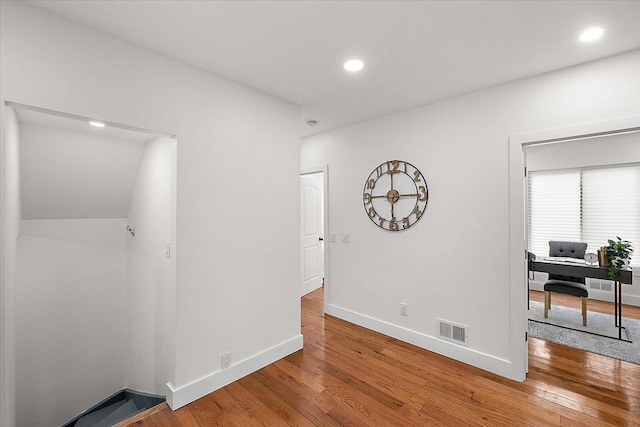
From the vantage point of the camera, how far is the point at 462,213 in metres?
2.76

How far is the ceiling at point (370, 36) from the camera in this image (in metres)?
1.56

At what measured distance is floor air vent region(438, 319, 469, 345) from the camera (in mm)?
2738

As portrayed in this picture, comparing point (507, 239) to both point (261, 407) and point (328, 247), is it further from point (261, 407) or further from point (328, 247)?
point (261, 407)

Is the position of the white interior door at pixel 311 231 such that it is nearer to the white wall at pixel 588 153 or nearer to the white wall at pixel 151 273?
the white wall at pixel 151 273

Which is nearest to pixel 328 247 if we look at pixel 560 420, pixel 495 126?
pixel 495 126

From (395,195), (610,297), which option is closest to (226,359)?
(395,195)

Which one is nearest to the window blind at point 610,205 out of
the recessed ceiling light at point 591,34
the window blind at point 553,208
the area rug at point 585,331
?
the window blind at point 553,208

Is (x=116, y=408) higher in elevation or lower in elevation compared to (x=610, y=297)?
lower

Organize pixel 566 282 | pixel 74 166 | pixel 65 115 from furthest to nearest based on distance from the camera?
pixel 566 282, pixel 74 166, pixel 65 115

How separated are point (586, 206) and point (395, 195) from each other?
3929 millimetres

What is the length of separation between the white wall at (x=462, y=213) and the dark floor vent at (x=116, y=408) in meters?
2.42

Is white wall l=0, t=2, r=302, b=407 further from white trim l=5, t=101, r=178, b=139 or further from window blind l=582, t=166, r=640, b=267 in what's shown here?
window blind l=582, t=166, r=640, b=267

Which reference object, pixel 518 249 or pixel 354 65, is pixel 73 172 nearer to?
A: pixel 354 65

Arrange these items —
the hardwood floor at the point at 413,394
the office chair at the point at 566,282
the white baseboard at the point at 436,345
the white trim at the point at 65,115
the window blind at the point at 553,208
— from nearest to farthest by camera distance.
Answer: the white trim at the point at 65,115
the hardwood floor at the point at 413,394
the white baseboard at the point at 436,345
the office chair at the point at 566,282
the window blind at the point at 553,208
